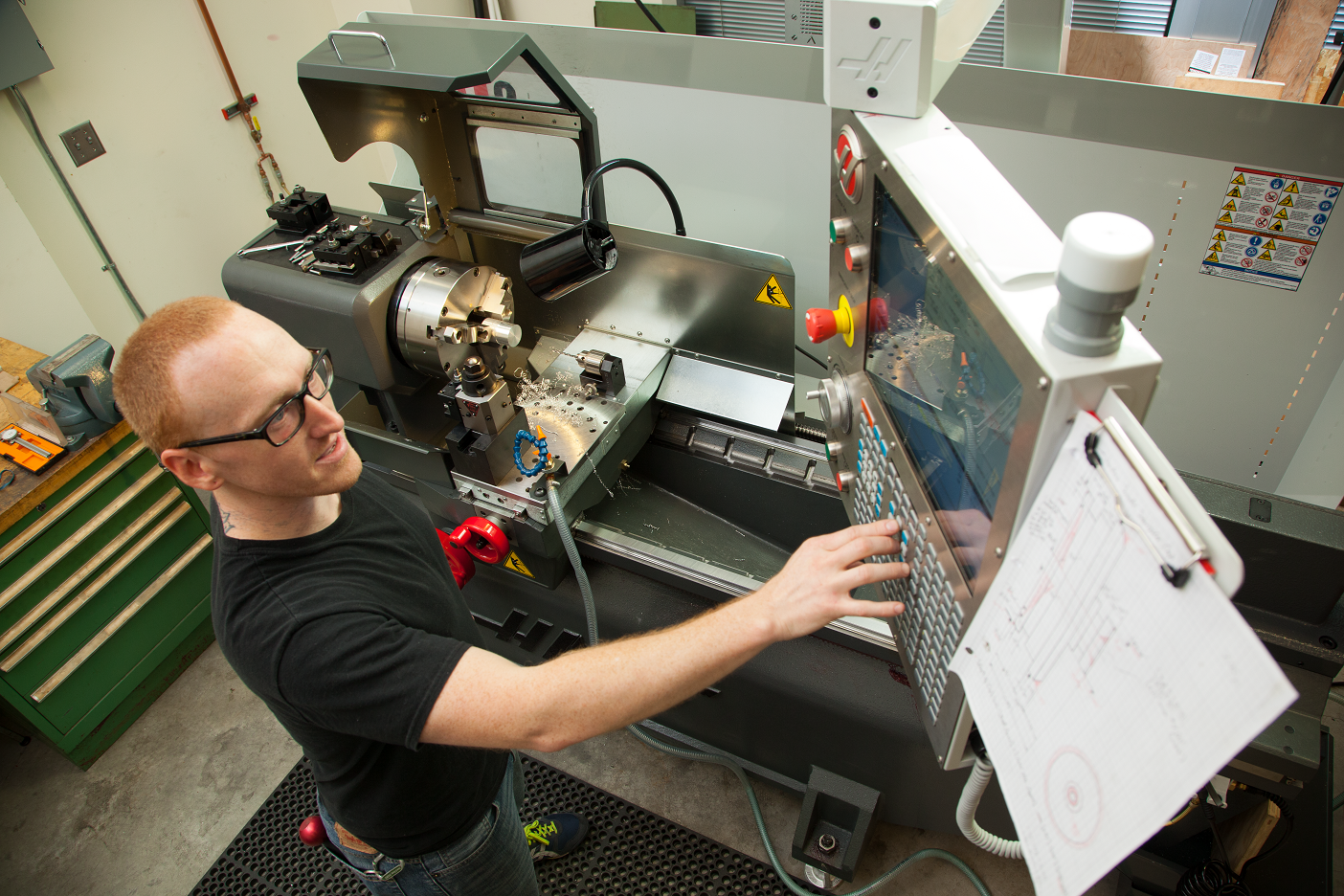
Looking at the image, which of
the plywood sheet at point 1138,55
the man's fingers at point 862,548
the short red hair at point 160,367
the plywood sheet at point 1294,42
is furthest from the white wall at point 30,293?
the plywood sheet at point 1294,42

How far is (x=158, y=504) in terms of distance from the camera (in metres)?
2.24

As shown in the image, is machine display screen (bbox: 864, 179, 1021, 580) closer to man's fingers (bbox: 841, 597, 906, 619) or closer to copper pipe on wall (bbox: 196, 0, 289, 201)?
man's fingers (bbox: 841, 597, 906, 619)

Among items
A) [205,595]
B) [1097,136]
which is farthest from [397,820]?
[1097,136]

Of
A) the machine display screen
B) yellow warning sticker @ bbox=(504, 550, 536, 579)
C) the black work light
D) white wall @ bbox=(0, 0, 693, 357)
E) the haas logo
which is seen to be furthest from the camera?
white wall @ bbox=(0, 0, 693, 357)

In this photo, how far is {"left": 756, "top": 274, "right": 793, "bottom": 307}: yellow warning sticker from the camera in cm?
150

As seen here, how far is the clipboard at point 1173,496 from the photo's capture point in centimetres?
41

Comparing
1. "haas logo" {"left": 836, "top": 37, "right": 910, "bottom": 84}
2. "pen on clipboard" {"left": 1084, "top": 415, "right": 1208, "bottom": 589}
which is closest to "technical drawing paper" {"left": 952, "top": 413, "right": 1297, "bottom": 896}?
"pen on clipboard" {"left": 1084, "top": 415, "right": 1208, "bottom": 589}

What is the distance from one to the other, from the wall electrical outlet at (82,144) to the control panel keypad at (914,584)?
2.72m

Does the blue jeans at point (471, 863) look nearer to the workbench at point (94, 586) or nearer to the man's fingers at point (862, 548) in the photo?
the man's fingers at point (862, 548)

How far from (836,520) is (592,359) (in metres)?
0.61

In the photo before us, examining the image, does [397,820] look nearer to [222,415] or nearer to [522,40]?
[222,415]

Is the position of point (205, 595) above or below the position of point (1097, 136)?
below

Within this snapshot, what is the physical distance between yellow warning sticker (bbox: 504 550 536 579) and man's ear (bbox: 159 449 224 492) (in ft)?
2.33

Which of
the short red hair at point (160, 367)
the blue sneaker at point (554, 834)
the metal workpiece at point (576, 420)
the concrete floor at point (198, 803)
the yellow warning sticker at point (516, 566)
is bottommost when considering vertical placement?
the concrete floor at point (198, 803)
